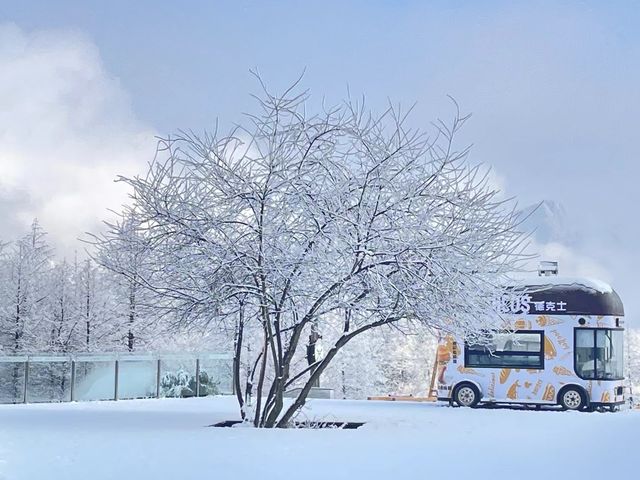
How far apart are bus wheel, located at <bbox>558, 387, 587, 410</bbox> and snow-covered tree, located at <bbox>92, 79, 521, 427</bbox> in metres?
6.30

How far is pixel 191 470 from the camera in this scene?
973cm

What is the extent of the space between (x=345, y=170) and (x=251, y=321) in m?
2.92

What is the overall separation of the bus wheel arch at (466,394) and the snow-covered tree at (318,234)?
20.6 ft

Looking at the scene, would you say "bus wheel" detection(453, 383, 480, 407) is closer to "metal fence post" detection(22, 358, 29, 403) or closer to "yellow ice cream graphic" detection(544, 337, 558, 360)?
"yellow ice cream graphic" detection(544, 337, 558, 360)

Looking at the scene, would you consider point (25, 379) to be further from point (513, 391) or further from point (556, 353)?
point (556, 353)

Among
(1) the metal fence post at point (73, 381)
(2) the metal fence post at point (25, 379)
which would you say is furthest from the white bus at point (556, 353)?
(2) the metal fence post at point (25, 379)

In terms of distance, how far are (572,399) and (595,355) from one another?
1.00 meters

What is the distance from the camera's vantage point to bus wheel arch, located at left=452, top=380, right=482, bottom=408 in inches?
792

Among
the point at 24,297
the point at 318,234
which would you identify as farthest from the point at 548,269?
the point at 24,297

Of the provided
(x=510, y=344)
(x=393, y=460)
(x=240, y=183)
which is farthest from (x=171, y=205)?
(x=510, y=344)

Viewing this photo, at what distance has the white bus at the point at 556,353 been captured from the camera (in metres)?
19.6

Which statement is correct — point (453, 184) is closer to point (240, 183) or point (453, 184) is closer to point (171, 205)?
point (240, 183)

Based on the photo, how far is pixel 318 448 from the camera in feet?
36.3

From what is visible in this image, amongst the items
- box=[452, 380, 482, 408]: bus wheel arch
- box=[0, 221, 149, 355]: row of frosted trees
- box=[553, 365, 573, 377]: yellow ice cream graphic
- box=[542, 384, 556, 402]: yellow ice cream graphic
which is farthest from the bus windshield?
box=[0, 221, 149, 355]: row of frosted trees
